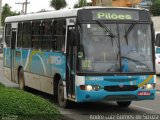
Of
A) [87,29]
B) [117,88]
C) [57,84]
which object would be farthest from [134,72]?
[57,84]

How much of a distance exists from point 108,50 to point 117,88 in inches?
38.1

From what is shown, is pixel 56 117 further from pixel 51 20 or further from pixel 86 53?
pixel 51 20

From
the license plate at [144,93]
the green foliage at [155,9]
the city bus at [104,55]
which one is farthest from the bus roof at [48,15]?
the green foliage at [155,9]

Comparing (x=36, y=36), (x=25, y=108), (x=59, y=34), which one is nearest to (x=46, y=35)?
(x=36, y=36)

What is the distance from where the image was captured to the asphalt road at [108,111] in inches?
509

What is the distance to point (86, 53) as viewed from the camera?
13008mm

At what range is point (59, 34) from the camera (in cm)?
1466

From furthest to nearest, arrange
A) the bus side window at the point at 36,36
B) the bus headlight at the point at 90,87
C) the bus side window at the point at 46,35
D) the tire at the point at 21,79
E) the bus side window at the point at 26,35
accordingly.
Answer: the tire at the point at 21,79
the bus side window at the point at 26,35
the bus side window at the point at 36,36
the bus side window at the point at 46,35
the bus headlight at the point at 90,87

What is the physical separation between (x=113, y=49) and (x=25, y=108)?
4469mm

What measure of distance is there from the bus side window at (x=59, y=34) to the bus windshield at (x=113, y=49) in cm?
128

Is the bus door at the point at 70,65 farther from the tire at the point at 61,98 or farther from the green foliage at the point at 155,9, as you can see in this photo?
the green foliage at the point at 155,9

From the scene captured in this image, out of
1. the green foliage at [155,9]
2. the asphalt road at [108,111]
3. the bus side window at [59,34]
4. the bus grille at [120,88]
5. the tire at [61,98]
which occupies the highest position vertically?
the green foliage at [155,9]

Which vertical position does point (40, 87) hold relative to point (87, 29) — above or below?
below

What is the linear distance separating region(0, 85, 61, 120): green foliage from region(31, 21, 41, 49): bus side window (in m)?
6.97
